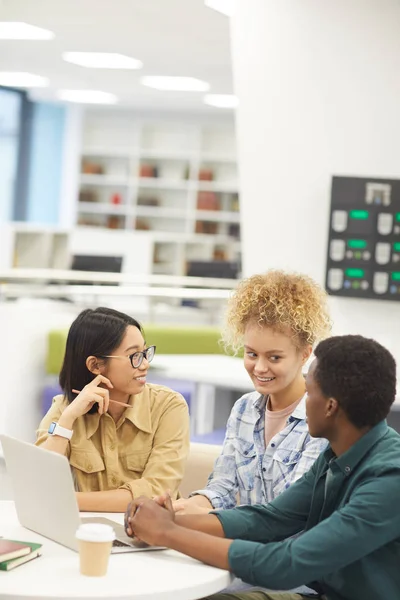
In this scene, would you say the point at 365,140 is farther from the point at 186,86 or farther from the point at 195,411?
the point at 186,86

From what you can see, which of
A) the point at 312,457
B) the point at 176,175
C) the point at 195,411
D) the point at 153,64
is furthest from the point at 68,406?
the point at 176,175

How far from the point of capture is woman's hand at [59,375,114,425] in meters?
2.49

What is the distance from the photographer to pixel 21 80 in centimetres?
1314

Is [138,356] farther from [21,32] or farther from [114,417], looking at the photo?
[21,32]

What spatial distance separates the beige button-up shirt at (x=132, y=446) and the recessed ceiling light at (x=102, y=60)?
821cm

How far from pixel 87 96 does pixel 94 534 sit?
12731mm

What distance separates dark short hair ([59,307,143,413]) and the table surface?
26.7 inches

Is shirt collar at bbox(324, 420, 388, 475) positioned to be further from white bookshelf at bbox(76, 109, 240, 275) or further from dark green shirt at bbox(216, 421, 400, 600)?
white bookshelf at bbox(76, 109, 240, 275)

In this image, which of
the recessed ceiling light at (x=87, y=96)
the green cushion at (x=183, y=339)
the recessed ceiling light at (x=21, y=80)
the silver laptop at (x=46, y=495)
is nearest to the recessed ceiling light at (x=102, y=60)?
the recessed ceiling light at (x=21, y=80)

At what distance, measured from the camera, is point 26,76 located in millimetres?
12695

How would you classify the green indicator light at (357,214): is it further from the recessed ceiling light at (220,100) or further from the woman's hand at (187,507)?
the recessed ceiling light at (220,100)

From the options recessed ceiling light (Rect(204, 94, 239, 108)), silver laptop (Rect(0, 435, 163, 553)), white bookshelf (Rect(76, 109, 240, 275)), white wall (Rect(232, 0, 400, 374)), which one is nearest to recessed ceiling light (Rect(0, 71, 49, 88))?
white bookshelf (Rect(76, 109, 240, 275))

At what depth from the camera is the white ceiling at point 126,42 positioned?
8.02m

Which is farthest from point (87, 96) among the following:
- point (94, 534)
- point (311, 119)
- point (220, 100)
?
point (94, 534)
